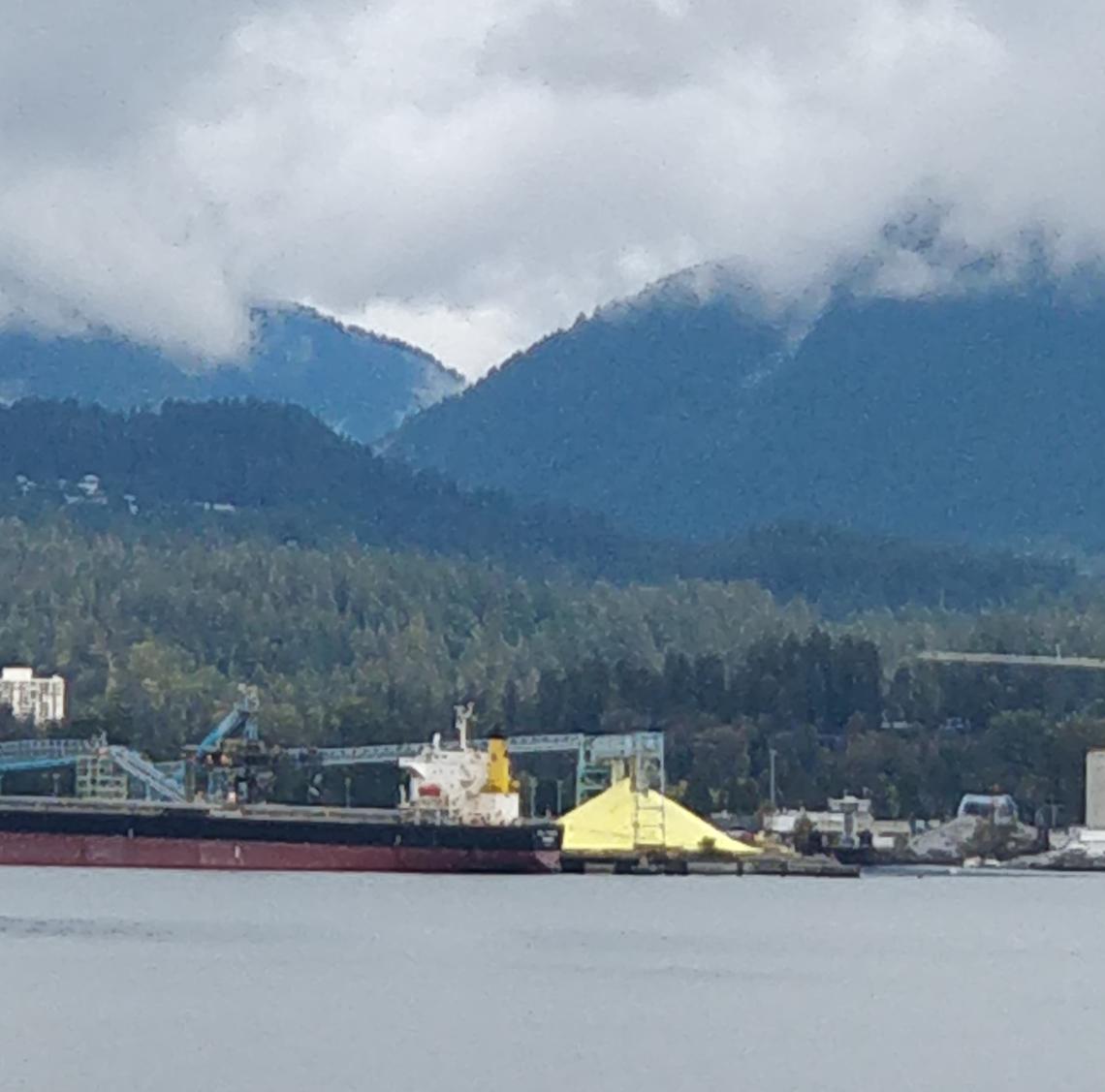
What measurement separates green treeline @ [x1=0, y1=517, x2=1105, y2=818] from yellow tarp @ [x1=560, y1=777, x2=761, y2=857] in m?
25.6

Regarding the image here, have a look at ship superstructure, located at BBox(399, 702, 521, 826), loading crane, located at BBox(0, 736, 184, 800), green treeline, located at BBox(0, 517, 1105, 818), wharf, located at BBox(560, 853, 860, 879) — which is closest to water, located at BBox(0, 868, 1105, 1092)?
ship superstructure, located at BBox(399, 702, 521, 826)

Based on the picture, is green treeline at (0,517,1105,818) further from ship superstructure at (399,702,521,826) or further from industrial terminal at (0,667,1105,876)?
ship superstructure at (399,702,521,826)

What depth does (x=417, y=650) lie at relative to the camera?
185 metres

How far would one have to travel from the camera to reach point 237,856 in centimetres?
10662

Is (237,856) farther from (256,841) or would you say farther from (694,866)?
(694,866)

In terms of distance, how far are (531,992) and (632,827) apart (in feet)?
181


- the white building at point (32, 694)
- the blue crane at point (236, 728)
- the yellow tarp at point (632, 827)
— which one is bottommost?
the yellow tarp at point (632, 827)

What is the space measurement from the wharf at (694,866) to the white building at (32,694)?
5512 cm

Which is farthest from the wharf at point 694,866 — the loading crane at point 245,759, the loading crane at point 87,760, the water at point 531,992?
the loading crane at point 87,760

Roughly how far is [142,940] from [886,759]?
267 feet

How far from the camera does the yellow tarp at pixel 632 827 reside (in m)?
116

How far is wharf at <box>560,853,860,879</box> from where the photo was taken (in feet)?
368

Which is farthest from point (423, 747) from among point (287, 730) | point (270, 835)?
point (287, 730)

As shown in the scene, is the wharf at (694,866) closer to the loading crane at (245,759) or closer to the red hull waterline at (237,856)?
the red hull waterline at (237,856)
